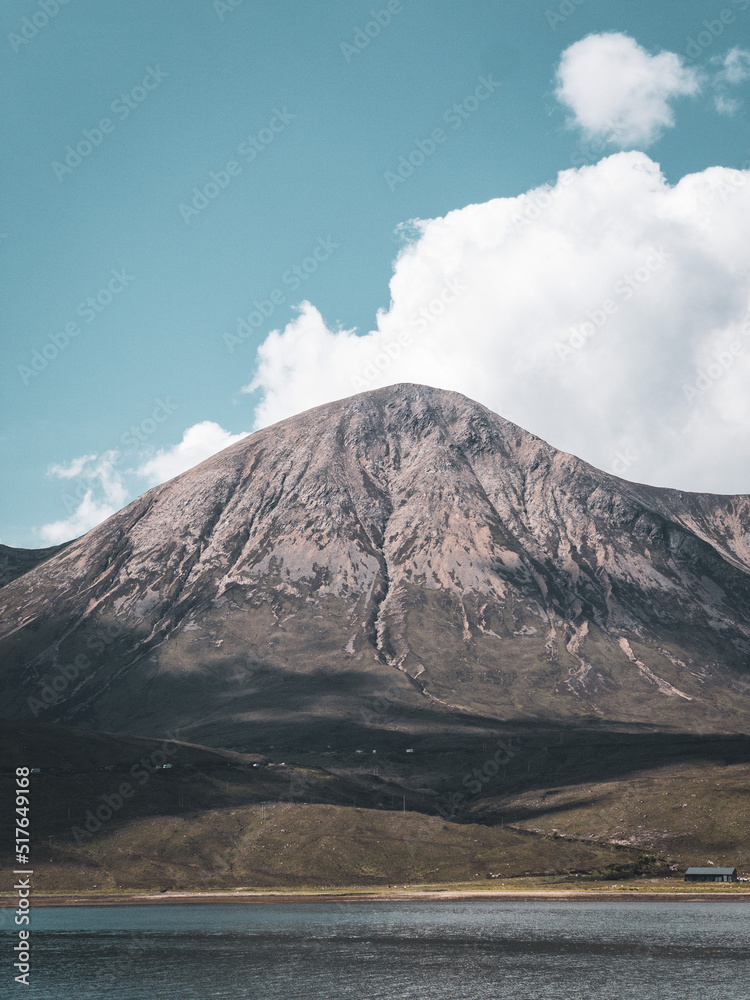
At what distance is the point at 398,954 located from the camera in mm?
132625

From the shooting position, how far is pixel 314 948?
138 m

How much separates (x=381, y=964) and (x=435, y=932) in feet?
109

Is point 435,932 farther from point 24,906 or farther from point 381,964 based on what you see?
point 24,906

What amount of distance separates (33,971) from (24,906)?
3182 inches

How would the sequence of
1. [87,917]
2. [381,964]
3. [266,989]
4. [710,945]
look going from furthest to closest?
[87,917]
[710,945]
[381,964]
[266,989]

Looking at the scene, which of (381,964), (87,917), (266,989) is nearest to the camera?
(266,989)

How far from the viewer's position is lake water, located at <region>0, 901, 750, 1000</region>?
10638 cm

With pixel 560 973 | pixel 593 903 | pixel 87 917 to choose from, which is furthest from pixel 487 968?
pixel 87 917

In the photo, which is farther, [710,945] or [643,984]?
[710,945]

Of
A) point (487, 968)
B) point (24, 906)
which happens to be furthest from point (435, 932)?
point (24, 906)

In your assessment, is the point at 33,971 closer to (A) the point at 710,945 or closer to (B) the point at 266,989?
(B) the point at 266,989

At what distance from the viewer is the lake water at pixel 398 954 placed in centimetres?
10638

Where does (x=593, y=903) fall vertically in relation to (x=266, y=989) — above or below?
below

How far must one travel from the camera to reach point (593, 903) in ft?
651
